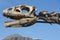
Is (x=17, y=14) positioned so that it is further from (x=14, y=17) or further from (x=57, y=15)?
(x=57, y=15)

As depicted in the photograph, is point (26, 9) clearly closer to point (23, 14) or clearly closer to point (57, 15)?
point (23, 14)

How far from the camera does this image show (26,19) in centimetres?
671

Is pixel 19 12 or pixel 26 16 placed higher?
pixel 19 12

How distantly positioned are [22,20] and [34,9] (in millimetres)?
478

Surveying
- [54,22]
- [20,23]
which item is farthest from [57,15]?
[20,23]

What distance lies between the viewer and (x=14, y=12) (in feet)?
22.1

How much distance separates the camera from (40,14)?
6.84 meters

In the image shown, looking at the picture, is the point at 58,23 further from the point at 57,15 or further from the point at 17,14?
the point at 17,14

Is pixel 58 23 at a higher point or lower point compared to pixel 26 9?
lower

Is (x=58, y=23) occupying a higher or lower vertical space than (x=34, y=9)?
lower

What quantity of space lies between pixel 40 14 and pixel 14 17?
0.76 meters

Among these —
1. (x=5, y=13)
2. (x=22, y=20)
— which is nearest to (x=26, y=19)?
(x=22, y=20)

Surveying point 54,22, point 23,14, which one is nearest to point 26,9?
point 23,14

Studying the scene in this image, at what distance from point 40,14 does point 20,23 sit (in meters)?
0.66
